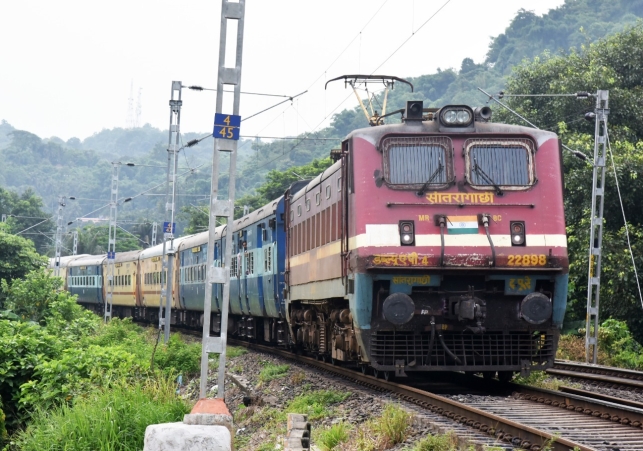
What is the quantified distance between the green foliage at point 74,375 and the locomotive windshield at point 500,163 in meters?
5.14

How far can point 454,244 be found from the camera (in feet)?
35.2

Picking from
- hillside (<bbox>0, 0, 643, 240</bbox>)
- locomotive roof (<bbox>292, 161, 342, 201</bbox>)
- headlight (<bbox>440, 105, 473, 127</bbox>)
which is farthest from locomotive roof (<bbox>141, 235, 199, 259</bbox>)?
hillside (<bbox>0, 0, 643, 240</bbox>)

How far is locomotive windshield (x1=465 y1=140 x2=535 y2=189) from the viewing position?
11.1 m

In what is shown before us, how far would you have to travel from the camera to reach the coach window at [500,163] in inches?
438

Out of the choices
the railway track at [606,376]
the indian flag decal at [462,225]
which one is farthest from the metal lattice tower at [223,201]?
the railway track at [606,376]

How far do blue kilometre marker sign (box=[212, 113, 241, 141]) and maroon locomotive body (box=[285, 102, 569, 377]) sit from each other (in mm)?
1925

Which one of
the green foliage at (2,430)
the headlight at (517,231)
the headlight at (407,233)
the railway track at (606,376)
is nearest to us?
the headlight at (407,233)

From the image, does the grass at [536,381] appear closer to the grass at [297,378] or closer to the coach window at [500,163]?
the coach window at [500,163]

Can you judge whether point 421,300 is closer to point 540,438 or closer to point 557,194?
point 557,194

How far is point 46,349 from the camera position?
14648 millimetres

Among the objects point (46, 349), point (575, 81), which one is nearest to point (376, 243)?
point (46, 349)

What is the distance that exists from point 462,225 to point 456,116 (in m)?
1.45

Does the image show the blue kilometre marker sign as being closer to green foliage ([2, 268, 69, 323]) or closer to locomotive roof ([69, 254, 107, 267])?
green foliage ([2, 268, 69, 323])

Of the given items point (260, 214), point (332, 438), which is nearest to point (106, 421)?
point (332, 438)
